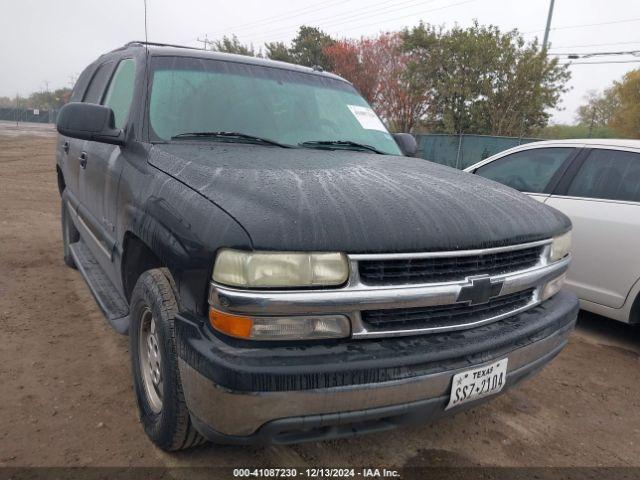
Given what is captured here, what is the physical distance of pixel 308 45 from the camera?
117 ft

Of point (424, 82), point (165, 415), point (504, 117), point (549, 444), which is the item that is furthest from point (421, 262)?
point (424, 82)

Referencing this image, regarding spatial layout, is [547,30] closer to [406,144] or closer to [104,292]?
[406,144]

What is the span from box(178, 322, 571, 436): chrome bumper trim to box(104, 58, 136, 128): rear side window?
181 centimetres

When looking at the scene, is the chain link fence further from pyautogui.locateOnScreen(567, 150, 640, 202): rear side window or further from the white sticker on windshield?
pyautogui.locateOnScreen(567, 150, 640, 202): rear side window

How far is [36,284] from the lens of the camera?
170 inches

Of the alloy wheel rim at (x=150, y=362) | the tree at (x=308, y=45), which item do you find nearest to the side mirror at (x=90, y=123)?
the alloy wheel rim at (x=150, y=362)

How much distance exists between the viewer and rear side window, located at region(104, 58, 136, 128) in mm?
2883

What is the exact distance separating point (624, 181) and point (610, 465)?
7.24 feet

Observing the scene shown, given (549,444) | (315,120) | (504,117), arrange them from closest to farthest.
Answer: (549,444) < (315,120) < (504,117)

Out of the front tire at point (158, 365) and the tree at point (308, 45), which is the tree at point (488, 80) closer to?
the tree at point (308, 45)

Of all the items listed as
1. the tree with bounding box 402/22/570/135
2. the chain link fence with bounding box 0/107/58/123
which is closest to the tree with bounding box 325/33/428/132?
the tree with bounding box 402/22/570/135

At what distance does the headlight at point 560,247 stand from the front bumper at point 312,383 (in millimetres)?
823

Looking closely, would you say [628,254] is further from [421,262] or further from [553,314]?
[421,262]

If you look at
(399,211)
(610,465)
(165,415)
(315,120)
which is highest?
(315,120)
